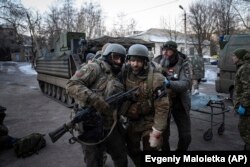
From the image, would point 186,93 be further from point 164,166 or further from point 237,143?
point 237,143

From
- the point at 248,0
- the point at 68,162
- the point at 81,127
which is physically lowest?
the point at 68,162

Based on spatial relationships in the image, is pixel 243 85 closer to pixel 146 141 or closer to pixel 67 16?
pixel 146 141

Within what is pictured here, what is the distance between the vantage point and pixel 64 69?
9.36m

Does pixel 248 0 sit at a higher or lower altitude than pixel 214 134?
higher

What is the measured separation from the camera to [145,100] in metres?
2.70

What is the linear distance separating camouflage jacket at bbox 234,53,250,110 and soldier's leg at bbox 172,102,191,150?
2.35ft

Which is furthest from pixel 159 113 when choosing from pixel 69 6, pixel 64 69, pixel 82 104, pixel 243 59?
pixel 69 6

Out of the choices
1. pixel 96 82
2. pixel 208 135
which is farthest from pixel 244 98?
pixel 96 82

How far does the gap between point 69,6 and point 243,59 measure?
120 ft

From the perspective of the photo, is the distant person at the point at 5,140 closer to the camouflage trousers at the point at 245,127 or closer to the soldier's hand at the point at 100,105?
the soldier's hand at the point at 100,105

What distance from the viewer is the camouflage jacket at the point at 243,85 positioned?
3.45 metres

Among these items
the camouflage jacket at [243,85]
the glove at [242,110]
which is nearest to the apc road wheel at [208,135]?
the camouflage jacket at [243,85]

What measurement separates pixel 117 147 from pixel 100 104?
65cm

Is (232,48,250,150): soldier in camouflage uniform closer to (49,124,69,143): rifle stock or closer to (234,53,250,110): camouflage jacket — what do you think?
(234,53,250,110): camouflage jacket
